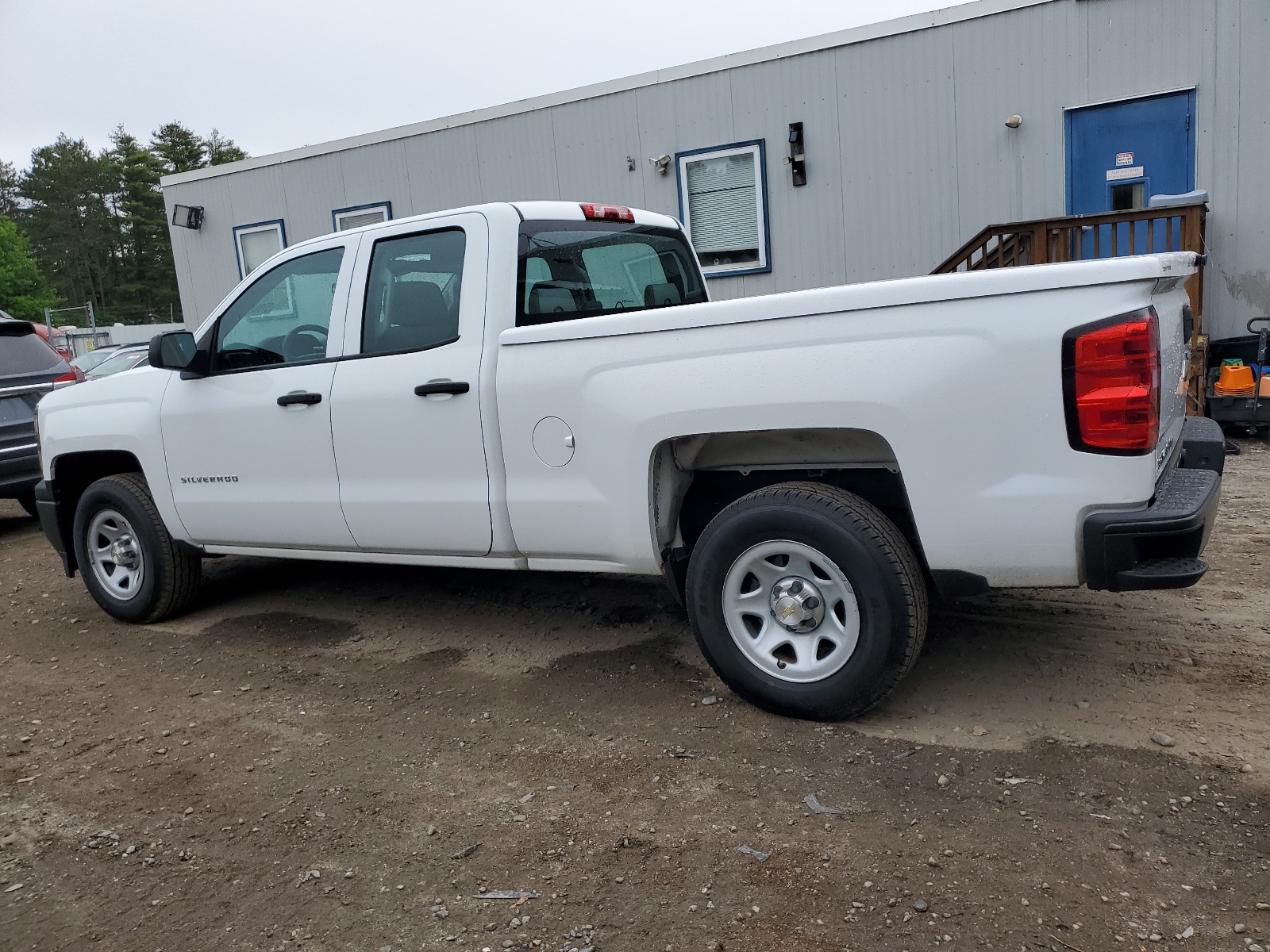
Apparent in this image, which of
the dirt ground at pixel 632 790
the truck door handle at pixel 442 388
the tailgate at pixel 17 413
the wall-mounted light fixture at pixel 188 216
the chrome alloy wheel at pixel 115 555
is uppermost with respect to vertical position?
the wall-mounted light fixture at pixel 188 216

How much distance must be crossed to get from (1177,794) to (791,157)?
8.70 meters

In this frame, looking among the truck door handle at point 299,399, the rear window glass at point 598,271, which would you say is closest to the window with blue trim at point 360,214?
the rear window glass at point 598,271

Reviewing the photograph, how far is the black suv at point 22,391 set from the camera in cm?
791

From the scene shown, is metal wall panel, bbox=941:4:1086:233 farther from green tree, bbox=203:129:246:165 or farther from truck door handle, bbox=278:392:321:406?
green tree, bbox=203:129:246:165

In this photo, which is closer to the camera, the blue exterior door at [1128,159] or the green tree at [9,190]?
the blue exterior door at [1128,159]

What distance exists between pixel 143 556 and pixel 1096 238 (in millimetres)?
7820

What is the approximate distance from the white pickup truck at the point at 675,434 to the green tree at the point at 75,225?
233 feet

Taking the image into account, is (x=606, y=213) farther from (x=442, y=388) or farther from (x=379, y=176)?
(x=379, y=176)

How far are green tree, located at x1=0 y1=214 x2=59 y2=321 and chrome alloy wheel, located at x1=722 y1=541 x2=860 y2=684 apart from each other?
64.9 metres

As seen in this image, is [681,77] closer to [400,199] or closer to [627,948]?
[400,199]

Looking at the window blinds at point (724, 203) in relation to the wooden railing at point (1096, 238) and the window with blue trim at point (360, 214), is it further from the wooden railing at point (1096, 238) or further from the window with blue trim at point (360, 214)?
the window with blue trim at point (360, 214)

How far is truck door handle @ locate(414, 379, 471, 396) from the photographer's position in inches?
154

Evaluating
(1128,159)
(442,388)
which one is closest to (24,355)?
(442,388)

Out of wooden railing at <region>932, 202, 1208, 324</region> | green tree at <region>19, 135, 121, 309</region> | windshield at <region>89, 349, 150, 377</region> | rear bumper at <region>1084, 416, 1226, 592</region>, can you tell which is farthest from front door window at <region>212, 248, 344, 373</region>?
green tree at <region>19, 135, 121, 309</region>
